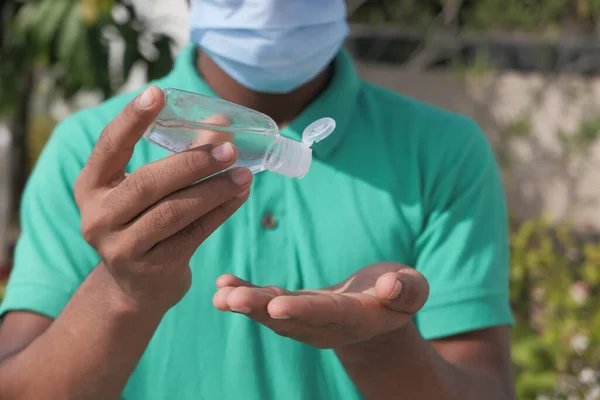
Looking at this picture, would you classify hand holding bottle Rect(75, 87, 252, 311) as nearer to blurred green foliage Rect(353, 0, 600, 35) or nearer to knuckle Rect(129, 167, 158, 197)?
knuckle Rect(129, 167, 158, 197)

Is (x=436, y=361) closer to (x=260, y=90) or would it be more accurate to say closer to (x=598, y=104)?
(x=260, y=90)

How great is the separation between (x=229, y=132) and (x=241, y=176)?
0.49ft

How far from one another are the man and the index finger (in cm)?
13

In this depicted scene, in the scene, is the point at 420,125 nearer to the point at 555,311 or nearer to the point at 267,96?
the point at 267,96

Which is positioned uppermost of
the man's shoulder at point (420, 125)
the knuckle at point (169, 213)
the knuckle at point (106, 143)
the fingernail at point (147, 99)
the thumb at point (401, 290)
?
the fingernail at point (147, 99)

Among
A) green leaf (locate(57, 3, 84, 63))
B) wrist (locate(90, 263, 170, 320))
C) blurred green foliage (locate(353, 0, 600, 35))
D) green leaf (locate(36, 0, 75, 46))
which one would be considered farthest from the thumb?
blurred green foliage (locate(353, 0, 600, 35))

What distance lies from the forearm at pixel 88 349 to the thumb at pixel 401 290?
34 cm

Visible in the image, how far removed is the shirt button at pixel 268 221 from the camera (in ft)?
4.41

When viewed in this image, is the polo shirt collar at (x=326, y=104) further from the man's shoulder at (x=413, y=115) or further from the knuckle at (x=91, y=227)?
the knuckle at (x=91, y=227)

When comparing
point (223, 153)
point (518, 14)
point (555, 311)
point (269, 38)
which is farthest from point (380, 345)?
point (518, 14)

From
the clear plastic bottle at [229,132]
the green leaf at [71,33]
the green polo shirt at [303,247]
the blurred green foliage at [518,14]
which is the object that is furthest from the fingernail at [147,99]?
the blurred green foliage at [518,14]

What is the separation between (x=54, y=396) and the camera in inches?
45.2

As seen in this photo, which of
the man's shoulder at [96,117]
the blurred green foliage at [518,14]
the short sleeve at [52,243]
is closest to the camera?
the short sleeve at [52,243]

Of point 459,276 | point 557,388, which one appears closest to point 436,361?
point 459,276
